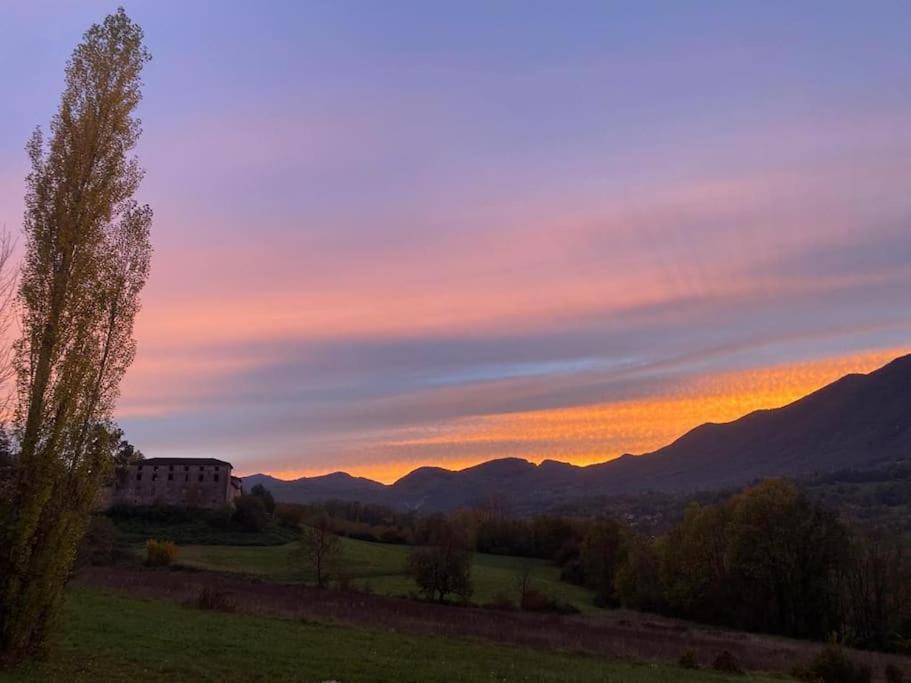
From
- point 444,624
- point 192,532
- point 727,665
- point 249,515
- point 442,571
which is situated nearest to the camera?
point 727,665

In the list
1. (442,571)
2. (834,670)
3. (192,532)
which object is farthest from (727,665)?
(192,532)

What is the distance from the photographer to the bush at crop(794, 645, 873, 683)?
31.7m

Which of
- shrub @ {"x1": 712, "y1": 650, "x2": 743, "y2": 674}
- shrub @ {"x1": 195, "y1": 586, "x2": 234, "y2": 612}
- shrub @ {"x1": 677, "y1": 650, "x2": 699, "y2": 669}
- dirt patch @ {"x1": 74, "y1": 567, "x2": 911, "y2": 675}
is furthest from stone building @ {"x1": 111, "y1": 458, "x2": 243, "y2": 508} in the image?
shrub @ {"x1": 712, "y1": 650, "x2": 743, "y2": 674}

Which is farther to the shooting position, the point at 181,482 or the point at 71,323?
the point at 181,482

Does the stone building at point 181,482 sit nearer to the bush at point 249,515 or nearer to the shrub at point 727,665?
the bush at point 249,515

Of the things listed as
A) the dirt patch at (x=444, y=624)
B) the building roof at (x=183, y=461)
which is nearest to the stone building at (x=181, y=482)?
the building roof at (x=183, y=461)

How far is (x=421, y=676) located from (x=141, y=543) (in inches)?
3708

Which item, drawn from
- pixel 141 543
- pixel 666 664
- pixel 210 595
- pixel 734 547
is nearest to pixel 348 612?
pixel 210 595

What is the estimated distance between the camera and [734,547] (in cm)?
7712

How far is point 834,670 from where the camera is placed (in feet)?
105

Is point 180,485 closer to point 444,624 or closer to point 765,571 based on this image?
point 765,571

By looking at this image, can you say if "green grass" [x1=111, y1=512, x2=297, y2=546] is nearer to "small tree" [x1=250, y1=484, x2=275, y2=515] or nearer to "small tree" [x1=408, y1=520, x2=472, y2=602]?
"small tree" [x1=250, y1=484, x2=275, y2=515]

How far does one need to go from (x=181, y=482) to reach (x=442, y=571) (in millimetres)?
97492

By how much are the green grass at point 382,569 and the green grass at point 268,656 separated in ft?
131
